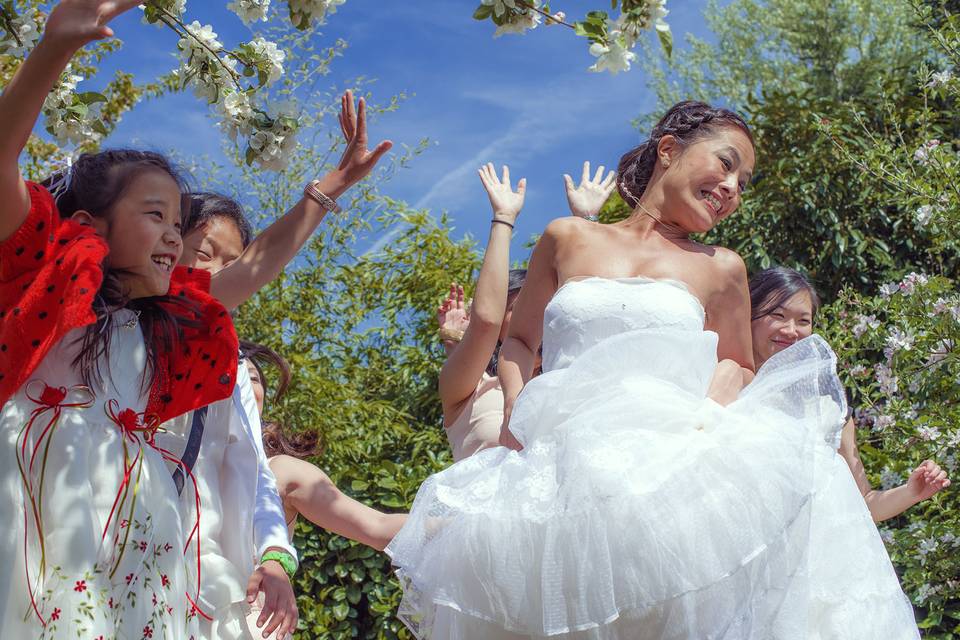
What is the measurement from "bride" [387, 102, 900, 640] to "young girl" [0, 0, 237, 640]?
0.54m

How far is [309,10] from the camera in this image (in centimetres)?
286

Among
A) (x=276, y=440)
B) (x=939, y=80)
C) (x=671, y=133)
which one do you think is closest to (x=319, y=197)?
(x=671, y=133)

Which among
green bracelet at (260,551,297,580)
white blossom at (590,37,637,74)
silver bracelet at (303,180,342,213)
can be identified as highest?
white blossom at (590,37,637,74)

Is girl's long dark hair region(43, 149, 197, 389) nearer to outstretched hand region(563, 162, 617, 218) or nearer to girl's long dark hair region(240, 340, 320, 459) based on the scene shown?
girl's long dark hair region(240, 340, 320, 459)

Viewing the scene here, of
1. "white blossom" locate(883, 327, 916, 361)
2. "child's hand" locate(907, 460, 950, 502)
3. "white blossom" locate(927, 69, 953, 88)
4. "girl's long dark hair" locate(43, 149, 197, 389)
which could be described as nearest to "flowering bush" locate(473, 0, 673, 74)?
"girl's long dark hair" locate(43, 149, 197, 389)

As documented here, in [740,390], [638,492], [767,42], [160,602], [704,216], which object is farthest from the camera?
[767,42]

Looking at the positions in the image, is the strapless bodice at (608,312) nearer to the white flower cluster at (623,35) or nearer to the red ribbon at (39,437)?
the white flower cluster at (623,35)

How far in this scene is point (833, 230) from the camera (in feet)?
21.1

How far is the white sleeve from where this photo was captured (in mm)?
2295

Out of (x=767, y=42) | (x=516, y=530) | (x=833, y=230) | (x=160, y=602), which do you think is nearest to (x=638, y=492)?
(x=516, y=530)

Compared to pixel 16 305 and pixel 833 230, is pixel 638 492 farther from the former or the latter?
pixel 833 230

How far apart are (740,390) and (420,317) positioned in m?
3.78

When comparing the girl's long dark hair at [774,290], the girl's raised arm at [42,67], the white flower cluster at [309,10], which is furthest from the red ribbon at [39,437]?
the girl's long dark hair at [774,290]

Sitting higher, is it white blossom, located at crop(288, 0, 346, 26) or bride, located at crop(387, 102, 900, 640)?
white blossom, located at crop(288, 0, 346, 26)
